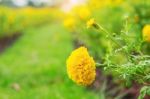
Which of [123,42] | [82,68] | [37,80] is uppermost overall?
[37,80]

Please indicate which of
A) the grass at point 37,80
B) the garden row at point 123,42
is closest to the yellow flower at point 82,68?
the garden row at point 123,42

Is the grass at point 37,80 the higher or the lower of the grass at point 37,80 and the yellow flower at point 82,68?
the higher

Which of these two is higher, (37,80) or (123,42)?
(37,80)

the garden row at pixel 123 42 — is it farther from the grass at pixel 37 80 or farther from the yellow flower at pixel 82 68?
the grass at pixel 37 80

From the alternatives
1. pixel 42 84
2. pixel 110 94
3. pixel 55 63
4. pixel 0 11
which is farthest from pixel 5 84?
pixel 0 11

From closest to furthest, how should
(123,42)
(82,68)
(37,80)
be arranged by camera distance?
(82,68), (123,42), (37,80)

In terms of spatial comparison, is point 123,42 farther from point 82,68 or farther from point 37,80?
point 82,68

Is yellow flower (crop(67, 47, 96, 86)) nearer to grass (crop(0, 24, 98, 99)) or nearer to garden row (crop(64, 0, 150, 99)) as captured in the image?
garden row (crop(64, 0, 150, 99))

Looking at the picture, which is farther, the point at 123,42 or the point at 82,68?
the point at 123,42

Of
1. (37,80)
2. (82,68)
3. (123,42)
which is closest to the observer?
(82,68)

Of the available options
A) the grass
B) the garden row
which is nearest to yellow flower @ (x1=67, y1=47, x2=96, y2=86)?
the garden row

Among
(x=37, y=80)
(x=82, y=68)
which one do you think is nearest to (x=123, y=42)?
(x=37, y=80)
